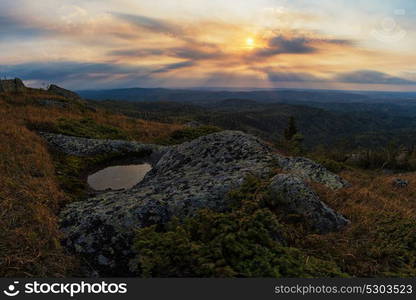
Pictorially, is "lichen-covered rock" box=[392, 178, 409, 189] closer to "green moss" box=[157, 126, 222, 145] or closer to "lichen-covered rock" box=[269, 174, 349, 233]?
"lichen-covered rock" box=[269, 174, 349, 233]

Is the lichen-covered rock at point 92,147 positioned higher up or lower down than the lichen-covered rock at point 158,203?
higher up

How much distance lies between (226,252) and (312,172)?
18.9 ft

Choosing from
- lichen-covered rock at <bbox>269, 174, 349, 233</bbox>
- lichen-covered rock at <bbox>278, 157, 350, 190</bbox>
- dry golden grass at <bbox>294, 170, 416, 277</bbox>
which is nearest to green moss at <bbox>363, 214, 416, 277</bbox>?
dry golden grass at <bbox>294, 170, 416, 277</bbox>

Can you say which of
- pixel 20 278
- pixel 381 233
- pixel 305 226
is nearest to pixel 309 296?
pixel 305 226

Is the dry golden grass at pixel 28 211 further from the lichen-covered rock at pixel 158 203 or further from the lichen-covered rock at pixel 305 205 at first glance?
the lichen-covered rock at pixel 305 205

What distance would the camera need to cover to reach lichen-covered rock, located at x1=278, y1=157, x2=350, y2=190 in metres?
8.17

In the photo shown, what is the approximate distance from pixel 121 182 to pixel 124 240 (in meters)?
4.94

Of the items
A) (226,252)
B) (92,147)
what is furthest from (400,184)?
(92,147)

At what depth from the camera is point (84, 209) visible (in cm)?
615

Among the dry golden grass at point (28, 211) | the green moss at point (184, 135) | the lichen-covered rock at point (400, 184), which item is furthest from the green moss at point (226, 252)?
the green moss at point (184, 135)

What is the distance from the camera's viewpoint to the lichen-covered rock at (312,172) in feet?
26.8

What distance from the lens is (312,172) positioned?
879cm

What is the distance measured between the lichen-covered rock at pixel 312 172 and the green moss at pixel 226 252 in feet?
12.6

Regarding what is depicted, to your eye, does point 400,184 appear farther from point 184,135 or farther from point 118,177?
point 184,135
